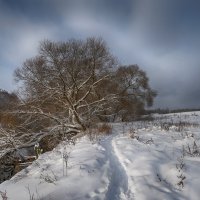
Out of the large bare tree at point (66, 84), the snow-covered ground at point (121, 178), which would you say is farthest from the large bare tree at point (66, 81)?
the snow-covered ground at point (121, 178)

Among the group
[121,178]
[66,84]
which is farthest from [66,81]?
[121,178]

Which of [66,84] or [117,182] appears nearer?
[117,182]

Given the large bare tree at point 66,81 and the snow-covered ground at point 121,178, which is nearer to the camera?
the snow-covered ground at point 121,178

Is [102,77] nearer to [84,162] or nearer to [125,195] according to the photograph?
[84,162]

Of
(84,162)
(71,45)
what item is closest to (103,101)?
(71,45)

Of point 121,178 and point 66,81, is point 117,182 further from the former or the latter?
point 66,81

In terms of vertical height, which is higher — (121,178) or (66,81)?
(66,81)

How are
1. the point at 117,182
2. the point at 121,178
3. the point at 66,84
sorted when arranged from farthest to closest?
the point at 66,84 → the point at 121,178 → the point at 117,182

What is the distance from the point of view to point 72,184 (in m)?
5.96

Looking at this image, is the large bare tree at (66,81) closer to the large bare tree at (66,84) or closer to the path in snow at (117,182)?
the large bare tree at (66,84)

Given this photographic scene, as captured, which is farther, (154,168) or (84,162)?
(84,162)

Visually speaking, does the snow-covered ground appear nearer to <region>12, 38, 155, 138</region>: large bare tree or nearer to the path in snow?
the path in snow

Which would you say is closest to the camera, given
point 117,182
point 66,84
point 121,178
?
point 117,182

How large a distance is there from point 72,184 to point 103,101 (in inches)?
618
